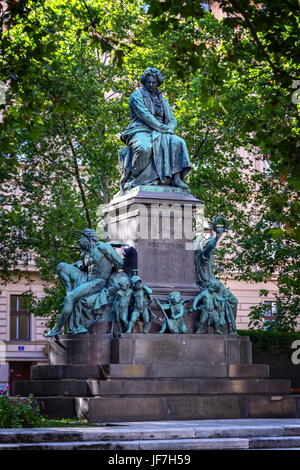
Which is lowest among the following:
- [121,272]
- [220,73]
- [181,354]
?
[181,354]

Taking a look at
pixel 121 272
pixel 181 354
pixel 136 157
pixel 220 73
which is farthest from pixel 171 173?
pixel 220 73

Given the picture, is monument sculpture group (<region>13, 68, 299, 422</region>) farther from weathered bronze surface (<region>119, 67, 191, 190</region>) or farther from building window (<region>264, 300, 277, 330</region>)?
building window (<region>264, 300, 277, 330</region>)

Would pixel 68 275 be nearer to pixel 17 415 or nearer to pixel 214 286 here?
pixel 214 286

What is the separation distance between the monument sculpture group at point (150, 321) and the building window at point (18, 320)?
23.5 meters

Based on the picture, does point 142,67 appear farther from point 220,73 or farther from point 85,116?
point 220,73

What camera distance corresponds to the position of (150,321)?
17.6 meters

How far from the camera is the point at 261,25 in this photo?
13383 millimetres

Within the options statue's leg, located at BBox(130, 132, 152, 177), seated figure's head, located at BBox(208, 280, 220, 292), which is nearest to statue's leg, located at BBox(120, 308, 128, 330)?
seated figure's head, located at BBox(208, 280, 220, 292)

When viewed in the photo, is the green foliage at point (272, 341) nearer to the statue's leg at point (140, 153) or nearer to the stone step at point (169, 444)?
the statue's leg at point (140, 153)

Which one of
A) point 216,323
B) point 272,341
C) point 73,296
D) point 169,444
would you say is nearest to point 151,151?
point 73,296

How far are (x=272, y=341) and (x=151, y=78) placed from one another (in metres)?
15.0

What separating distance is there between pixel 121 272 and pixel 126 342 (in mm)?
1942

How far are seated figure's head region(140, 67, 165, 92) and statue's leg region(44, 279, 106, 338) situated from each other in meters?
4.25
